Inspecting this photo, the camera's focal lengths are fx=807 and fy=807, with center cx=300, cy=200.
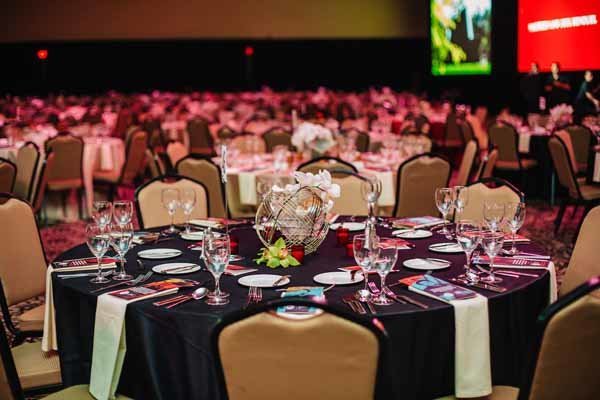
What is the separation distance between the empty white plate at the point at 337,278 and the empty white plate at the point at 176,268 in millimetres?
532

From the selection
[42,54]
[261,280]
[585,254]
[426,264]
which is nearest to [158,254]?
[261,280]

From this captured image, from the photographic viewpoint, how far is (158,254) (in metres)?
3.53

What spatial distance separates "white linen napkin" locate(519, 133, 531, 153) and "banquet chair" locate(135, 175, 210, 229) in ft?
20.1

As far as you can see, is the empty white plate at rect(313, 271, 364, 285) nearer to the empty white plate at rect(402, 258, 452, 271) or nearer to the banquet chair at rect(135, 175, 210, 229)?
the empty white plate at rect(402, 258, 452, 271)

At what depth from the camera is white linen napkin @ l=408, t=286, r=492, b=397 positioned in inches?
106

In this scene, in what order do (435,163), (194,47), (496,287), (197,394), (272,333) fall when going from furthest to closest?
1. (194,47)
2. (435,163)
3. (496,287)
4. (197,394)
5. (272,333)

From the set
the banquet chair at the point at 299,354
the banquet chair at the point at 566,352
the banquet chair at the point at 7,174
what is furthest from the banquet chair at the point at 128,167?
the banquet chair at the point at 566,352

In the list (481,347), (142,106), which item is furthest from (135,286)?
(142,106)

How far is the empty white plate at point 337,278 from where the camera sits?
296 cm

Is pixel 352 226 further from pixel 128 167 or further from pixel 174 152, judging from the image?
pixel 128 167

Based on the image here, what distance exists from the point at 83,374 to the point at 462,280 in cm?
150

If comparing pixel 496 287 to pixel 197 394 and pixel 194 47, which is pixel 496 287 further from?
pixel 194 47

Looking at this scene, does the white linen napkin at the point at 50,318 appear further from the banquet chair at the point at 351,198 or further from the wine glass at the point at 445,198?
the banquet chair at the point at 351,198

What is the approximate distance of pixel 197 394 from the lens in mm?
2670
